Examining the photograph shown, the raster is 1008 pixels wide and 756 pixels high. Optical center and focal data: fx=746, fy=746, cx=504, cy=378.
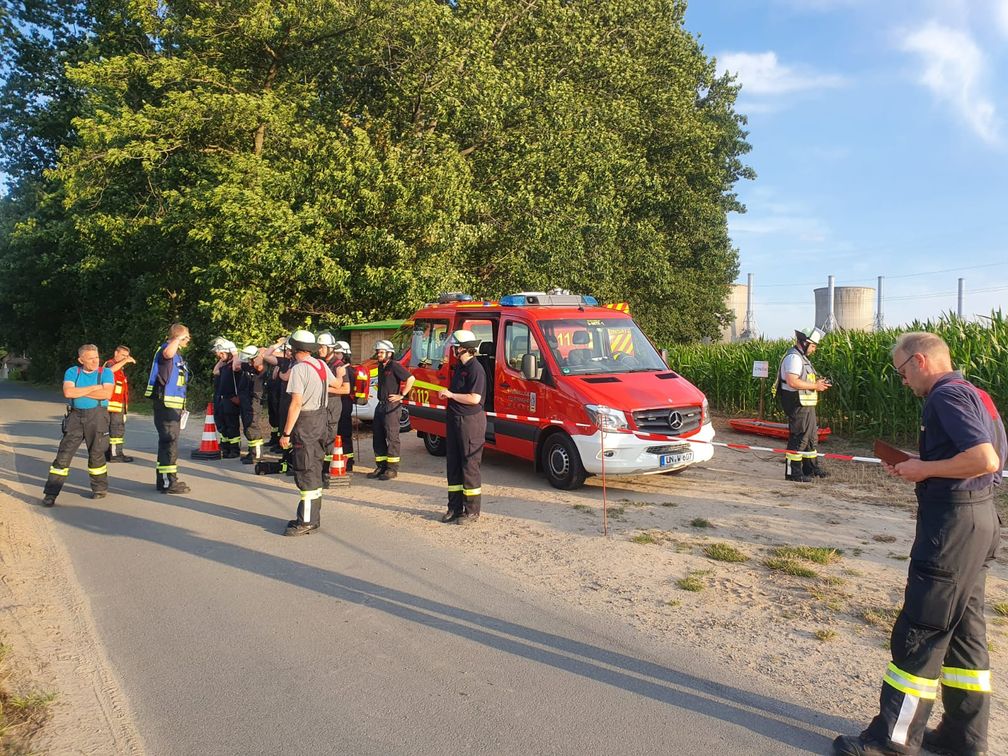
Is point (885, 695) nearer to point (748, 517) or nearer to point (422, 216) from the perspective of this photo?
point (748, 517)

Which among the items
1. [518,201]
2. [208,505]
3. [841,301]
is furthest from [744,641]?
[841,301]

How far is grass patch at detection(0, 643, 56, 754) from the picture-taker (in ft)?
11.5

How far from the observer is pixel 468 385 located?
758 cm

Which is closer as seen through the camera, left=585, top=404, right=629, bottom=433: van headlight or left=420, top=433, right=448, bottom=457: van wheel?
left=585, top=404, right=629, bottom=433: van headlight

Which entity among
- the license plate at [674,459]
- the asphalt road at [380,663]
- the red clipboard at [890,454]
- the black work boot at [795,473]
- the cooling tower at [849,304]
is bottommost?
the asphalt road at [380,663]

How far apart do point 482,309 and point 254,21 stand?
11870mm

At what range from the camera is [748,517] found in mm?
7719

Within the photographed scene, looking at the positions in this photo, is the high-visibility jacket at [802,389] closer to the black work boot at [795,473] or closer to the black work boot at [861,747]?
the black work boot at [795,473]

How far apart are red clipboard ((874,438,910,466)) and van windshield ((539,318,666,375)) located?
5485 mm

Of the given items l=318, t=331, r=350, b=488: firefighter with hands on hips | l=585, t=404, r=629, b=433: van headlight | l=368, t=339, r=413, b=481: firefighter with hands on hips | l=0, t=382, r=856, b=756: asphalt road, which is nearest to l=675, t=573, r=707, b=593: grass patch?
l=0, t=382, r=856, b=756: asphalt road

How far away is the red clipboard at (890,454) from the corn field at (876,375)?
907 cm

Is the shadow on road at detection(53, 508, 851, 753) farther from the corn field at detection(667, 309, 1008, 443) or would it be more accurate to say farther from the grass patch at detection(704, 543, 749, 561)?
the corn field at detection(667, 309, 1008, 443)

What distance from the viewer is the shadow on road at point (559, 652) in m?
3.71

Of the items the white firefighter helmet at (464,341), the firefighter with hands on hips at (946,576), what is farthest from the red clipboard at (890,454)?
the white firefighter helmet at (464,341)
